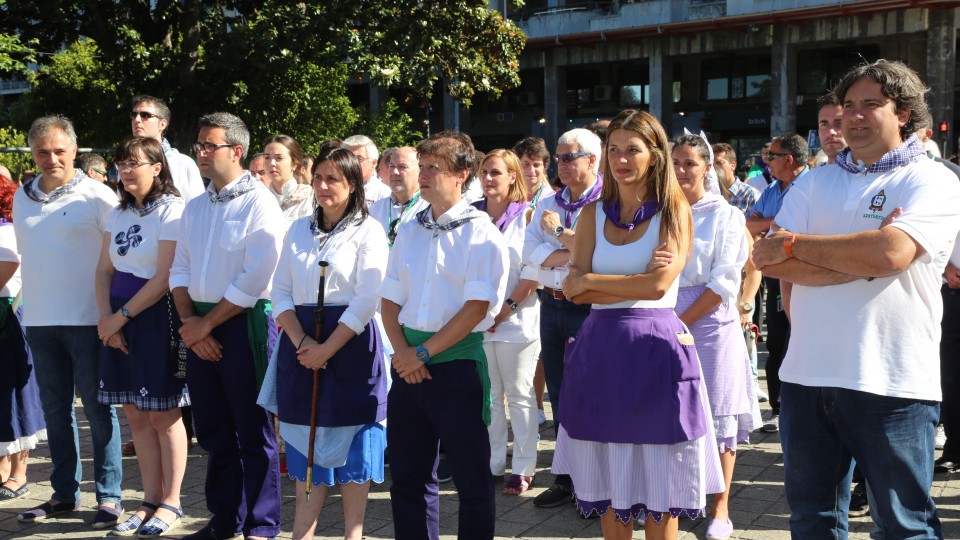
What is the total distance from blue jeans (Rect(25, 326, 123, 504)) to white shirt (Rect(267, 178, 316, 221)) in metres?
2.05

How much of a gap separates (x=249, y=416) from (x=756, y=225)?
4.12 metres

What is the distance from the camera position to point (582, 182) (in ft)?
18.6

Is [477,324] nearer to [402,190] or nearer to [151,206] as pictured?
[151,206]

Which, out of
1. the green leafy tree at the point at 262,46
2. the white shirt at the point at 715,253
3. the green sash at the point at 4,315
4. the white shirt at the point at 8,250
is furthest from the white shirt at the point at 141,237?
the green leafy tree at the point at 262,46

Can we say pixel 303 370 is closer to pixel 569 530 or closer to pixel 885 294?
pixel 569 530

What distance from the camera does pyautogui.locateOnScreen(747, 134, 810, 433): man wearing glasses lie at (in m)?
7.15

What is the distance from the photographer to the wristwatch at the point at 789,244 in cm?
349

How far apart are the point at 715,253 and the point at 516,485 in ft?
6.39

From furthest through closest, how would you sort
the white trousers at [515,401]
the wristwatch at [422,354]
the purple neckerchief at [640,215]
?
1. the white trousers at [515,401]
2. the wristwatch at [422,354]
3. the purple neckerchief at [640,215]

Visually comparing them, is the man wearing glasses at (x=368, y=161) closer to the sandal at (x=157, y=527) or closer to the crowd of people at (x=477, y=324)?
the crowd of people at (x=477, y=324)

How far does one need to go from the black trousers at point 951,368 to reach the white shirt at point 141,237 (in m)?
Answer: 4.56

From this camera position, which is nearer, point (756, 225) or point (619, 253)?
point (619, 253)

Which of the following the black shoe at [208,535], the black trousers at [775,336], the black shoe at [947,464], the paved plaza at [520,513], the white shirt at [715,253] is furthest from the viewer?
the black trousers at [775,336]

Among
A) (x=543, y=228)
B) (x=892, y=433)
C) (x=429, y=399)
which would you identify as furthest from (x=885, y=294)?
(x=543, y=228)
